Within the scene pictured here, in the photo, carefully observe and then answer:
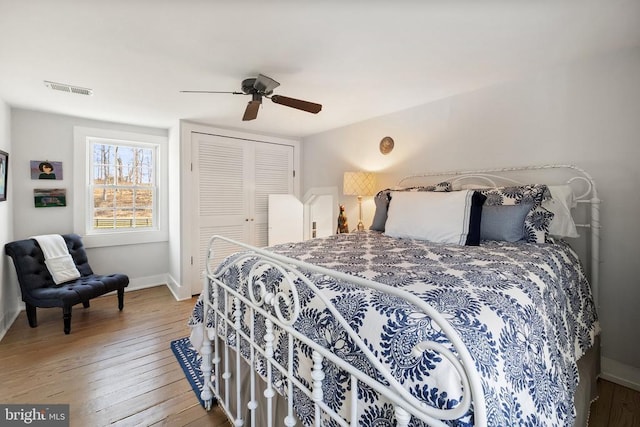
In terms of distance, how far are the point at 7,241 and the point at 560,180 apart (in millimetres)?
4968

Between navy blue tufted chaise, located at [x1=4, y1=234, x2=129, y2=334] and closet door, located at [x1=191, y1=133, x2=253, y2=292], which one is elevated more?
closet door, located at [x1=191, y1=133, x2=253, y2=292]

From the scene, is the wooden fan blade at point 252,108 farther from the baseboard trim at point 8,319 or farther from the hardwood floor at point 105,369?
the baseboard trim at point 8,319

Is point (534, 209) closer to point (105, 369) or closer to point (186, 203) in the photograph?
point (105, 369)

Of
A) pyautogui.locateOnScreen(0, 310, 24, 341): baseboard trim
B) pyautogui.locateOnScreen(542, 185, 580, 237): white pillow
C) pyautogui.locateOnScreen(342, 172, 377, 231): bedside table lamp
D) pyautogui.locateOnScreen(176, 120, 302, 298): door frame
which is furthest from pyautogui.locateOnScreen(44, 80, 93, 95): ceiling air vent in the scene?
pyautogui.locateOnScreen(542, 185, 580, 237): white pillow

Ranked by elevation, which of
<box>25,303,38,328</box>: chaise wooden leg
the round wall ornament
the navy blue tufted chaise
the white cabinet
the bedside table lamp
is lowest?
<box>25,303,38,328</box>: chaise wooden leg

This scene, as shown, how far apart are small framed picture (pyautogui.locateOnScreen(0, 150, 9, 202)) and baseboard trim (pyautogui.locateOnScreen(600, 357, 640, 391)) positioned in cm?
509

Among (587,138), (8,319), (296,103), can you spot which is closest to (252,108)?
(296,103)

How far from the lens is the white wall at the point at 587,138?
1941 mm

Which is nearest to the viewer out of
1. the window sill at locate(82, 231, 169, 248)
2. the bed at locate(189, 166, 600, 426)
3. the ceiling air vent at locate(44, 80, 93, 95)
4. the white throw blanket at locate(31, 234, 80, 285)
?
the bed at locate(189, 166, 600, 426)

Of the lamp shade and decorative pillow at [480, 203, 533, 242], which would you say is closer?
decorative pillow at [480, 203, 533, 242]

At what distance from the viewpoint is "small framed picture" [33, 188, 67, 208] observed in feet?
10.6

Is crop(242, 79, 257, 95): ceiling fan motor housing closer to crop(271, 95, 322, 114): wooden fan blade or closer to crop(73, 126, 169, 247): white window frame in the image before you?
crop(271, 95, 322, 114): wooden fan blade

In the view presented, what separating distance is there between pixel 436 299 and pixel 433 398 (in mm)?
321

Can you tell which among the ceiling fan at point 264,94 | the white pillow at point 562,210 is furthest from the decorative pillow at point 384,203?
the ceiling fan at point 264,94
